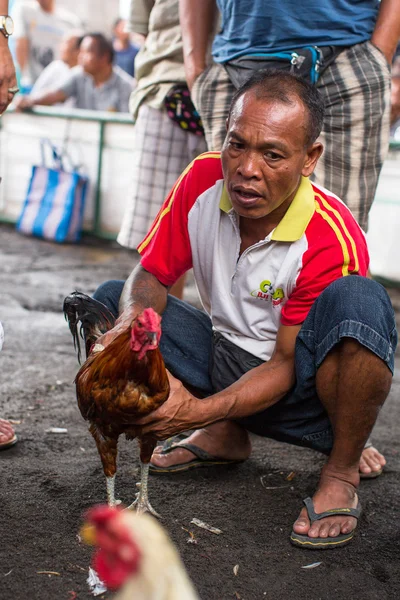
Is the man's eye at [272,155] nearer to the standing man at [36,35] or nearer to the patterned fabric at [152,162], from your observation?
the patterned fabric at [152,162]

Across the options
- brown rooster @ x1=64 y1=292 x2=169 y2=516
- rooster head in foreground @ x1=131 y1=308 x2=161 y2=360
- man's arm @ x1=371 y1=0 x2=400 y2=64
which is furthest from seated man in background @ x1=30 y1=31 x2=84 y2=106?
rooster head in foreground @ x1=131 y1=308 x2=161 y2=360

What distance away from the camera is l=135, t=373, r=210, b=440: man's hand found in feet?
7.25

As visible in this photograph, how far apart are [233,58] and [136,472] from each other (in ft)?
5.50

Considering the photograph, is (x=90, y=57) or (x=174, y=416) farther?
(x=90, y=57)

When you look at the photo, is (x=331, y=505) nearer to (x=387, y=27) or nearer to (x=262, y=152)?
(x=262, y=152)

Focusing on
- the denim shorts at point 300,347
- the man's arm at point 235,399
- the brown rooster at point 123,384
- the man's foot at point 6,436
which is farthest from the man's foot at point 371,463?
the man's foot at point 6,436

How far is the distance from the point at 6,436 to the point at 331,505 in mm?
1253

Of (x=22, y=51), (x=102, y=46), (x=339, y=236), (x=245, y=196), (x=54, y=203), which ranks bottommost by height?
(x=54, y=203)

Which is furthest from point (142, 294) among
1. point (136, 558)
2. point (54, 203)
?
point (54, 203)

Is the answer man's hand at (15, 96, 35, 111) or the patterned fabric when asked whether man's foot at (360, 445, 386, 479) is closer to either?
the patterned fabric

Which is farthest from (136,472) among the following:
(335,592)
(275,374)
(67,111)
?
(67,111)

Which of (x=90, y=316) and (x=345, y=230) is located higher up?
(x=345, y=230)

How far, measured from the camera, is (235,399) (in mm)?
2344

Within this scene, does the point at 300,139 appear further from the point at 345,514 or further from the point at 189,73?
the point at 345,514
